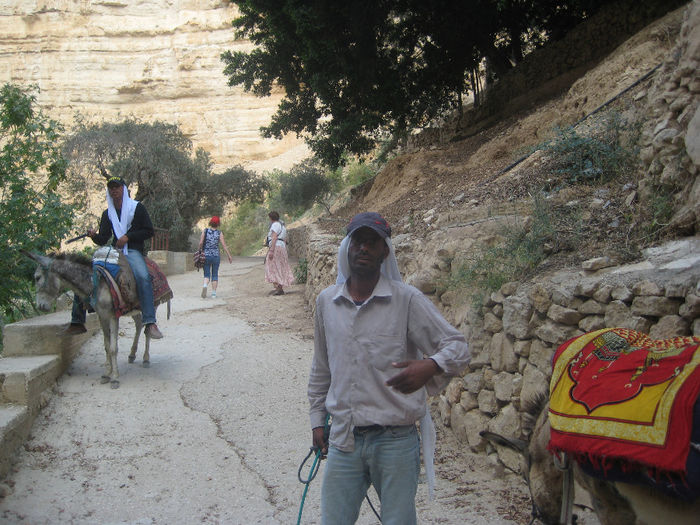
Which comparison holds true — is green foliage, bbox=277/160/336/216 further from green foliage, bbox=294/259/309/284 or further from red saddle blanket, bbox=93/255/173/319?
red saddle blanket, bbox=93/255/173/319

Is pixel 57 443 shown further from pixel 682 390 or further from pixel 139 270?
pixel 682 390

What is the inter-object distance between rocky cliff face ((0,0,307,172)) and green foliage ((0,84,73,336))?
39001mm

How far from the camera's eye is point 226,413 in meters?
6.13

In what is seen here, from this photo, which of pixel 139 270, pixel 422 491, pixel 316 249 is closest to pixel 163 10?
pixel 316 249

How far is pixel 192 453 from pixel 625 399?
3890 mm

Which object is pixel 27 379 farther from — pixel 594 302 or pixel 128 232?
pixel 594 302

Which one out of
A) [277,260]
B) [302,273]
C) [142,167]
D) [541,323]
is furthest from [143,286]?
[142,167]

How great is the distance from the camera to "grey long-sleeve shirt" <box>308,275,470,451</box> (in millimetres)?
2500

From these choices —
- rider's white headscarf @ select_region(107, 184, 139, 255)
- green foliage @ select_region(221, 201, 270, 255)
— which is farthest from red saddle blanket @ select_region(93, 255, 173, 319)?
green foliage @ select_region(221, 201, 270, 255)

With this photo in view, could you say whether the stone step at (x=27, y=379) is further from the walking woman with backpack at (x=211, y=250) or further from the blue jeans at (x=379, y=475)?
the walking woman with backpack at (x=211, y=250)

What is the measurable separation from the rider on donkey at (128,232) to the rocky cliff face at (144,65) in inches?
1604

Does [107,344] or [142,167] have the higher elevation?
[142,167]

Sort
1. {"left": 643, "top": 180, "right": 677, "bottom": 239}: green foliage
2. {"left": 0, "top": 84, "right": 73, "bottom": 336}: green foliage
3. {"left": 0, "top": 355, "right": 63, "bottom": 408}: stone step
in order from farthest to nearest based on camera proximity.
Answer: {"left": 0, "top": 84, "right": 73, "bottom": 336}: green foliage
{"left": 0, "top": 355, "right": 63, "bottom": 408}: stone step
{"left": 643, "top": 180, "right": 677, "bottom": 239}: green foliage

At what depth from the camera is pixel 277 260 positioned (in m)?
13.4
